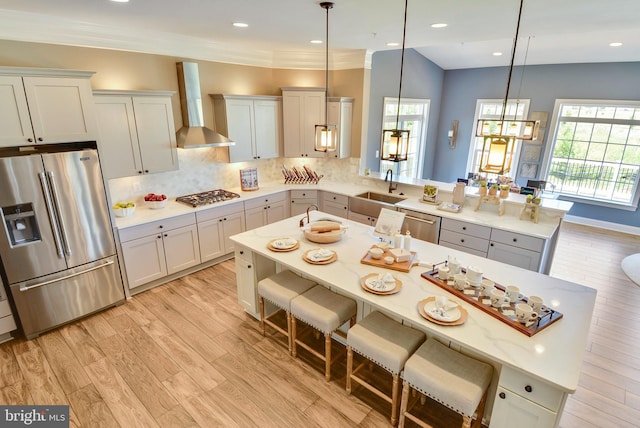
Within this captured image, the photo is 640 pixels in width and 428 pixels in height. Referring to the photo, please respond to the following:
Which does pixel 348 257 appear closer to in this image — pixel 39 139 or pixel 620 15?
pixel 39 139

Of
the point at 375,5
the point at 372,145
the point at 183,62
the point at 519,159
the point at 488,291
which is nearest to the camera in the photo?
the point at 488,291

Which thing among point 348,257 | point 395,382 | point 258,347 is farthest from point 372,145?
point 395,382

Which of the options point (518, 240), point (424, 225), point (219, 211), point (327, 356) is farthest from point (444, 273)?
point (219, 211)

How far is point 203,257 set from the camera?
4660 mm

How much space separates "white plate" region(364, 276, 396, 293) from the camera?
2410 mm

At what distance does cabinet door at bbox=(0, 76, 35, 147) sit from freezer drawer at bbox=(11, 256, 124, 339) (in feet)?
4.34

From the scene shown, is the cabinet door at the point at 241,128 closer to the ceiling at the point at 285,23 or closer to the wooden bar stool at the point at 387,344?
the ceiling at the point at 285,23

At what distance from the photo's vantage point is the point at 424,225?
4473mm

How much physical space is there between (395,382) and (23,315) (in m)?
3.47

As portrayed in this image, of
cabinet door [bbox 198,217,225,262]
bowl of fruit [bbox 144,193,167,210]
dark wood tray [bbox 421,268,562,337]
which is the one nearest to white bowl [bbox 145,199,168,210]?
bowl of fruit [bbox 144,193,167,210]

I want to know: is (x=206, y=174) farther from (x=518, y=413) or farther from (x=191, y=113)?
(x=518, y=413)

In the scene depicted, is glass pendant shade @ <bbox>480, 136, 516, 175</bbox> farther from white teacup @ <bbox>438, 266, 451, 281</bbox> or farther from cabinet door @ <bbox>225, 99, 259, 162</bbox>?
cabinet door @ <bbox>225, 99, 259, 162</bbox>

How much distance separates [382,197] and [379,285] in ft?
9.84

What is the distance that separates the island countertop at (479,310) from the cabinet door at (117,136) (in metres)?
1.75
